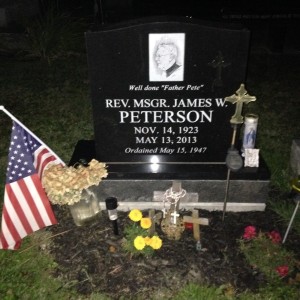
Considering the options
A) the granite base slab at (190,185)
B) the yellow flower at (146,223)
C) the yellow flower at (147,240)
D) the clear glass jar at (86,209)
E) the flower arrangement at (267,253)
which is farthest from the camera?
the granite base slab at (190,185)

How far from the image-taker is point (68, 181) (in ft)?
11.1

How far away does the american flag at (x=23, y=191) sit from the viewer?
3.38 metres

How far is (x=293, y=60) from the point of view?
862 cm

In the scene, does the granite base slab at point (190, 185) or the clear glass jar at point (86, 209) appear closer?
the clear glass jar at point (86, 209)

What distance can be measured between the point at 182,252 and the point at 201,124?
1.37 metres

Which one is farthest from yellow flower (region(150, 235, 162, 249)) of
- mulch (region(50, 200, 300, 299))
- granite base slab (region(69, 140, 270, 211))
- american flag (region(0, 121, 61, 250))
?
american flag (region(0, 121, 61, 250))

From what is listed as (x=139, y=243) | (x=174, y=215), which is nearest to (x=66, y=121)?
(x=174, y=215)

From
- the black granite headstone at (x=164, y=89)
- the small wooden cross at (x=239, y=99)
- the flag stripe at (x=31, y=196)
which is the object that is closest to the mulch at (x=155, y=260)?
the flag stripe at (x=31, y=196)

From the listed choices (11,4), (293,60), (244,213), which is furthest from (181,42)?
(11,4)

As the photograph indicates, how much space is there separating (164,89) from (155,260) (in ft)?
5.65

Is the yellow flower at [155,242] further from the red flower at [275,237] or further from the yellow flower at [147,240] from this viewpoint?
the red flower at [275,237]

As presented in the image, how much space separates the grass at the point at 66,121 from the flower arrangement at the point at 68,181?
2.20 feet

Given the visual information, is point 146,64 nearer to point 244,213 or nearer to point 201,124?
point 201,124

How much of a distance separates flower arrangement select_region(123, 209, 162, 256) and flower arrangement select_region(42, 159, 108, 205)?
0.55 meters
